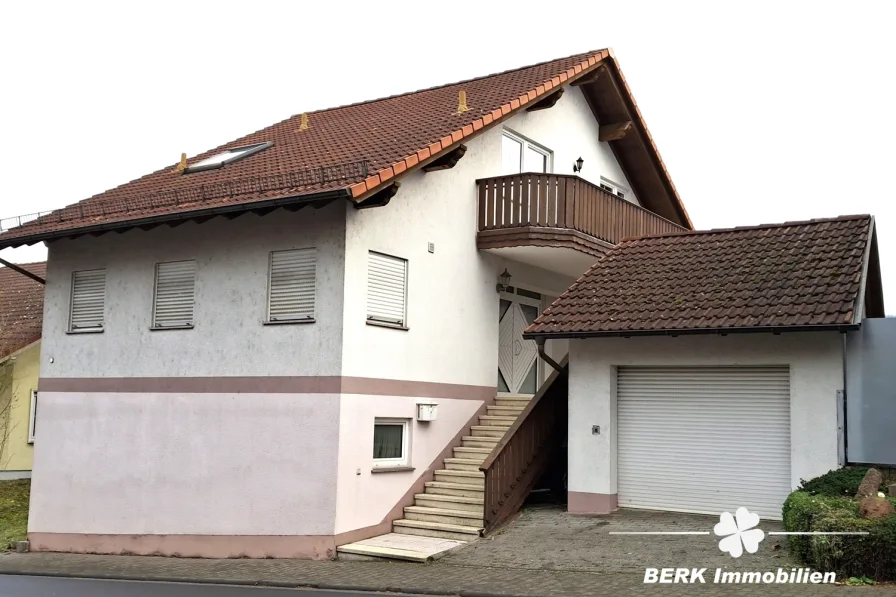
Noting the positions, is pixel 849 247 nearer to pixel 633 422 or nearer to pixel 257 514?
pixel 633 422

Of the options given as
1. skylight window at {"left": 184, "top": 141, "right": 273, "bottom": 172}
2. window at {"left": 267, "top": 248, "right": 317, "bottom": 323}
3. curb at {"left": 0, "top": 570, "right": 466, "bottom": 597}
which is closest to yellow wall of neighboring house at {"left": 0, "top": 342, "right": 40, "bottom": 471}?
skylight window at {"left": 184, "top": 141, "right": 273, "bottom": 172}

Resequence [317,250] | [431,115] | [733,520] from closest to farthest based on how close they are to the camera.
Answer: [733,520] → [317,250] → [431,115]

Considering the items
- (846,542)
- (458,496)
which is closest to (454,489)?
(458,496)

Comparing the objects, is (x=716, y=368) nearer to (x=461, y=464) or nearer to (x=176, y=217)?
(x=461, y=464)

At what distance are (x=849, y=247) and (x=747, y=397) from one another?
289cm

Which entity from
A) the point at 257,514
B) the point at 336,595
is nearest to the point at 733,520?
the point at 336,595

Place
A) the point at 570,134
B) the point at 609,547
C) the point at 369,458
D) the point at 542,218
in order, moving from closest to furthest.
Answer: the point at 609,547
the point at 369,458
the point at 542,218
the point at 570,134

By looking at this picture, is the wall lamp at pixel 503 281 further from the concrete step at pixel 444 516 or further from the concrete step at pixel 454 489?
the concrete step at pixel 444 516

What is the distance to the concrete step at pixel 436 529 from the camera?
14.7m

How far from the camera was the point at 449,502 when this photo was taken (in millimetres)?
15766

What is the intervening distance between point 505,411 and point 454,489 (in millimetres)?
2465

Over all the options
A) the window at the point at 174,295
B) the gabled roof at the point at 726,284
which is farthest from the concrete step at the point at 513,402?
the window at the point at 174,295

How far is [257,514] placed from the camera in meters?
15.0

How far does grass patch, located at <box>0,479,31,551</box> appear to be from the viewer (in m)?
18.2
